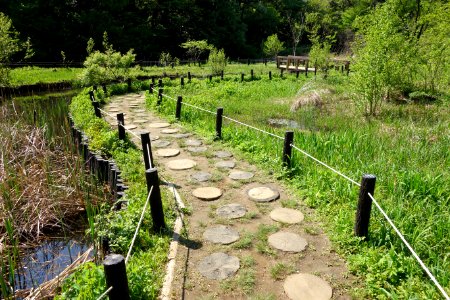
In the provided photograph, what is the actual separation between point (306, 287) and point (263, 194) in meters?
1.92

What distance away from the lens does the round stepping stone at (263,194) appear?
469 cm

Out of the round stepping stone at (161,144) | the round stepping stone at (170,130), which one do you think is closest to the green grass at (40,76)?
the round stepping stone at (170,130)

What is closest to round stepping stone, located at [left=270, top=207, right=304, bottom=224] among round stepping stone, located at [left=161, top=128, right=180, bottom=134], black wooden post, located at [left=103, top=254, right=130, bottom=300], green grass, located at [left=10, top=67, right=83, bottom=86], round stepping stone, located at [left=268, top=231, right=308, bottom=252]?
round stepping stone, located at [left=268, top=231, right=308, bottom=252]

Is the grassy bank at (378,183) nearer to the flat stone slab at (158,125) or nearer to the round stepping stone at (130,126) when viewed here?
the flat stone slab at (158,125)

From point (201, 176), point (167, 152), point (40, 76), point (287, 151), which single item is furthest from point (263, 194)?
point (40, 76)

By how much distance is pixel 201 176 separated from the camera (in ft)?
17.9

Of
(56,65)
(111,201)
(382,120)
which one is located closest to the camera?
(111,201)

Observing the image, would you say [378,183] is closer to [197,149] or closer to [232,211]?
[232,211]

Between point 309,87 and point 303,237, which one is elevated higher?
point 309,87

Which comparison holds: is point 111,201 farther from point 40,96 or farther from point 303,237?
point 40,96

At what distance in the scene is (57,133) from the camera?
333 inches

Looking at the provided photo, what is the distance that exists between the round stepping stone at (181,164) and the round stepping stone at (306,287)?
3.14 meters

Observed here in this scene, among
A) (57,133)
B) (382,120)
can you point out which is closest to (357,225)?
(382,120)

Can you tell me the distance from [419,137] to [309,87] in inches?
280
